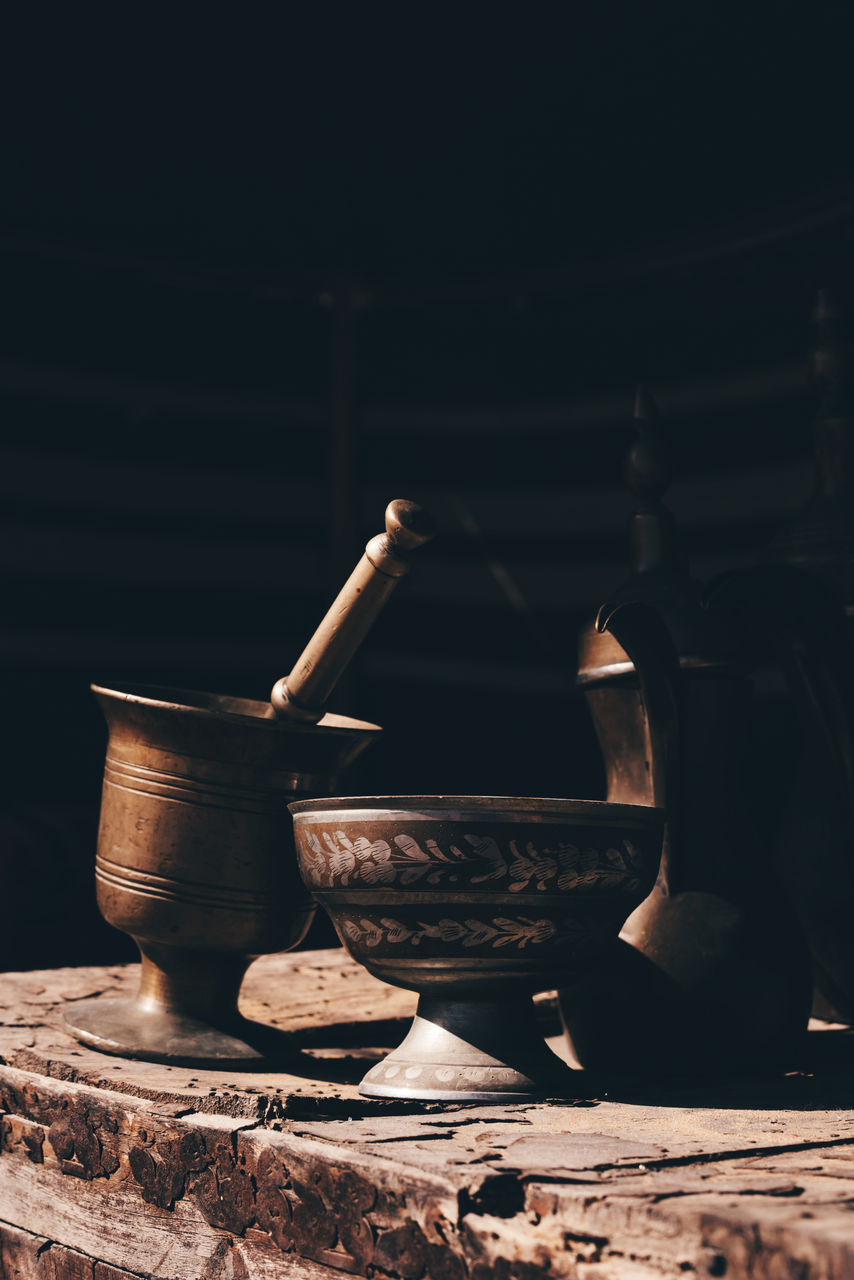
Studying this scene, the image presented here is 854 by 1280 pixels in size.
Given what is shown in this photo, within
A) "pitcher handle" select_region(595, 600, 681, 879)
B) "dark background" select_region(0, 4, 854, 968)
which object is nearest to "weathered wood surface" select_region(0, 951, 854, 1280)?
"pitcher handle" select_region(595, 600, 681, 879)

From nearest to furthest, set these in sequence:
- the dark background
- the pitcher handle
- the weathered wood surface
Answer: the weathered wood surface, the pitcher handle, the dark background

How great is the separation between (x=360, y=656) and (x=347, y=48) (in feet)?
4.66

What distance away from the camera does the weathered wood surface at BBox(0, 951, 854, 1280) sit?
75 cm

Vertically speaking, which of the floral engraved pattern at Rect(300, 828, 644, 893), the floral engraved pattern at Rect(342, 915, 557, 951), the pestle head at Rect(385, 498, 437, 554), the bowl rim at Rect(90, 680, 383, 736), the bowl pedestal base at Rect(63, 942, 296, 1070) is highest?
the pestle head at Rect(385, 498, 437, 554)

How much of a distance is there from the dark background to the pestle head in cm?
150

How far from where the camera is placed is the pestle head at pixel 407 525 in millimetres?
1241

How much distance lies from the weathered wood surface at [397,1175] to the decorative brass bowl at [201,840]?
89 mm

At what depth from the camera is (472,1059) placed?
1094 millimetres

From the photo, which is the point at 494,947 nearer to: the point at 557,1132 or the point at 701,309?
the point at 557,1132

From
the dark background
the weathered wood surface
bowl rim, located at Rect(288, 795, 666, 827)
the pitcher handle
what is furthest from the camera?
the dark background

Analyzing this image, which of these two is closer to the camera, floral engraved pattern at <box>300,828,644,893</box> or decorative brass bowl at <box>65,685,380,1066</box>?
floral engraved pattern at <box>300,828,644,893</box>

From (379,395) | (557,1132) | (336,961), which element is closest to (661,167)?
(379,395)

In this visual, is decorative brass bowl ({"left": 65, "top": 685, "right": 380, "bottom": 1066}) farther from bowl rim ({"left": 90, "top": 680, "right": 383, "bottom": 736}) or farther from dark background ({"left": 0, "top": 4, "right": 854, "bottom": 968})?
dark background ({"left": 0, "top": 4, "right": 854, "bottom": 968})

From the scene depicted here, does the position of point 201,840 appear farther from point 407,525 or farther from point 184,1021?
point 407,525
